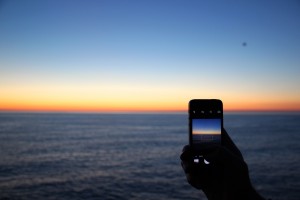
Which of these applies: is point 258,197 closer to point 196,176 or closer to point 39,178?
point 196,176

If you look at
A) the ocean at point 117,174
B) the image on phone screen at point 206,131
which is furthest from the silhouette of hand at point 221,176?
the ocean at point 117,174

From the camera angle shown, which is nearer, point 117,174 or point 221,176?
point 221,176

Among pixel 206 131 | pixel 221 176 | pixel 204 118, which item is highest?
pixel 204 118

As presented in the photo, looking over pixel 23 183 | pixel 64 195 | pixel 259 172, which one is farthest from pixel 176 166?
pixel 23 183

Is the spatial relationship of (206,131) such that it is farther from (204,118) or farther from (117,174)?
(117,174)

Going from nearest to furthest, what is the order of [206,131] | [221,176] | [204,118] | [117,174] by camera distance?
1. [221,176]
2. [206,131]
3. [204,118]
4. [117,174]

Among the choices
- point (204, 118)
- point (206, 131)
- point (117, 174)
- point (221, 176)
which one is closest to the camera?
point (221, 176)

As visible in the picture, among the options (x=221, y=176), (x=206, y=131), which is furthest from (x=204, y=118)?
(x=221, y=176)
